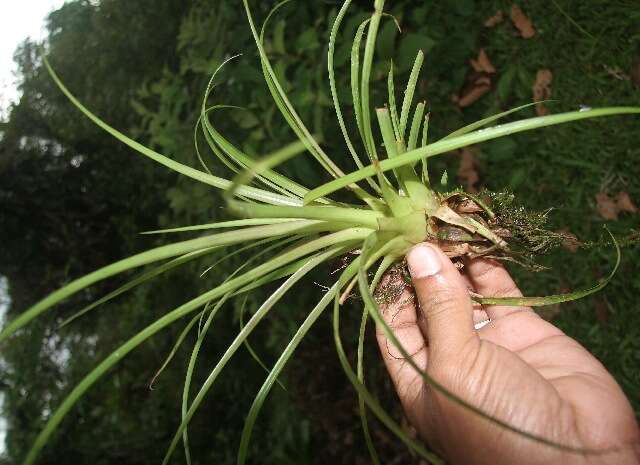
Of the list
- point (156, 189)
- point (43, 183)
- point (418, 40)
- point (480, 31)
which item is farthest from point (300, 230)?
point (43, 183)

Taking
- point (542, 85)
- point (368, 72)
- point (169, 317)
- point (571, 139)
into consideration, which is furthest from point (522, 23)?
point (169, 317)

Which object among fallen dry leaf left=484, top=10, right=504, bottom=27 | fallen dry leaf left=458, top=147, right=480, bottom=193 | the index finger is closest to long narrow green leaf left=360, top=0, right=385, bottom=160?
the index finger

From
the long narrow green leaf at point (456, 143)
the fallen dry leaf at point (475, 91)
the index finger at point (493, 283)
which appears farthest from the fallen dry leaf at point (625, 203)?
the long narrow green leaf at point (456, 143)

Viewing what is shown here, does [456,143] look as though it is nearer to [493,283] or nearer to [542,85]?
[493,283]

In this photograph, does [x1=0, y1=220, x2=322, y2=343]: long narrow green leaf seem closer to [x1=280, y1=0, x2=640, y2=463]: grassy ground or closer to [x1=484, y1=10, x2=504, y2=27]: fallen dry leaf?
[x1=280, y1=0, x2=640, y2=463]: grassy ground

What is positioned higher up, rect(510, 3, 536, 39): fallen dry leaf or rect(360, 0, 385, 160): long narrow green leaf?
rect(360, 0, 385, 160): long narrow green leaf

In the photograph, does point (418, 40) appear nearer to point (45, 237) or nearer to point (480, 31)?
point (480, 31)
